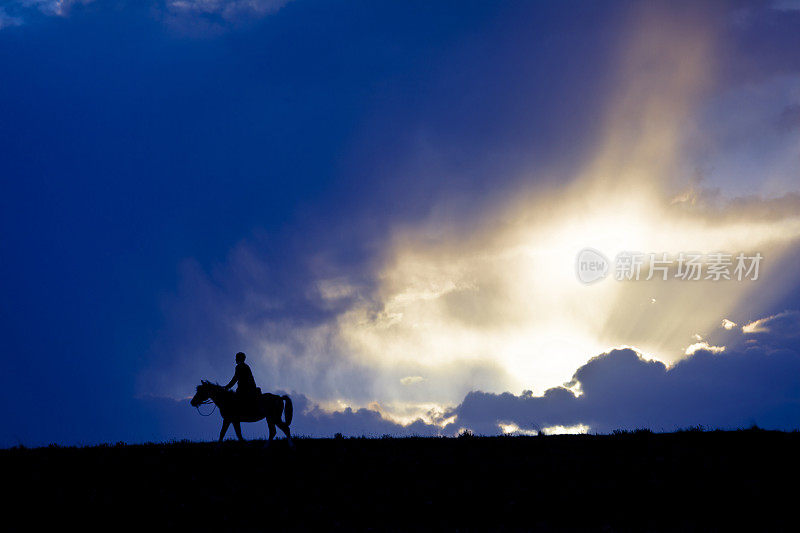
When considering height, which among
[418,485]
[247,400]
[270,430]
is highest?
[247,400]

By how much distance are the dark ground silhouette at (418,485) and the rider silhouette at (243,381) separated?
2098 mm

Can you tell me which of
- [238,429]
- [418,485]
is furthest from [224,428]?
[418,485]

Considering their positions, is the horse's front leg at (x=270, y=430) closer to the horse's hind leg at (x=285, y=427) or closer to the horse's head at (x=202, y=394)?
the horse's hind leg at (x=285, y=427)

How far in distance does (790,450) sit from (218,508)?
69.3 feet

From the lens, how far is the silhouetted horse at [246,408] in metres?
27.7

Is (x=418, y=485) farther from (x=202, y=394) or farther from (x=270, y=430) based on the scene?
(x=202, y=394)

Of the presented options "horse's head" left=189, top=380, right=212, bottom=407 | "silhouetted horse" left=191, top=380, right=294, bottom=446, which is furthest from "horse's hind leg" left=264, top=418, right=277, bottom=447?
"horse's head" left=189, top=380, right=212, bottom=407

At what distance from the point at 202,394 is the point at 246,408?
2.14m

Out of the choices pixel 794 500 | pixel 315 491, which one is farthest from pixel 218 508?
pixel 794 500

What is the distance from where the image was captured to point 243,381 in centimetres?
2773

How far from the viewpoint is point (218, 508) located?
756 inches

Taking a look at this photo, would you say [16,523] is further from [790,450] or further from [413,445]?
[790,450]

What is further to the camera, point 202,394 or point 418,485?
point 202,394

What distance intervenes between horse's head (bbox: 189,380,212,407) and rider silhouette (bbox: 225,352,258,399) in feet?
3.24
